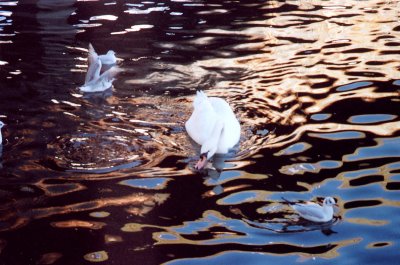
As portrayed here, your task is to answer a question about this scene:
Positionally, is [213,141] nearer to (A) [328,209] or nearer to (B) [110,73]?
(A) [328,209]

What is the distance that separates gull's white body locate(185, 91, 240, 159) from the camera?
9805 millimetres

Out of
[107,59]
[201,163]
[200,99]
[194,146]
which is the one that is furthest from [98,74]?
[201,163]

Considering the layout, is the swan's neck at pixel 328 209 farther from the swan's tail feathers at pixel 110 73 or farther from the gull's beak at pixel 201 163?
the swan's tail feathers at pixel 110 73

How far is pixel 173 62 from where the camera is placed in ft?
45.8

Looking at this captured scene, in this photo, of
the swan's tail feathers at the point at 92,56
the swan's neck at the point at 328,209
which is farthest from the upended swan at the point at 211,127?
the swan's tail feathers at the point at 92,56

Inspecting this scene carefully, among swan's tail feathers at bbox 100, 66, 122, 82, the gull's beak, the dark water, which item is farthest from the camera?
swan's tail feathers at bbox 100, 66, 122, 82

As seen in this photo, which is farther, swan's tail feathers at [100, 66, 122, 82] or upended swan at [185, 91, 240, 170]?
swan's tail feathers at [100, 66, 122, 82]

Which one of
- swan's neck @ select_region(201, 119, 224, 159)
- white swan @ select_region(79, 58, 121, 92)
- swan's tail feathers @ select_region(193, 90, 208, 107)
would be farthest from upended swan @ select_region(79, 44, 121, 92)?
swan's neck @ select_region(201, 119, 224, 159)

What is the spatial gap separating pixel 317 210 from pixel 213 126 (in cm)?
283

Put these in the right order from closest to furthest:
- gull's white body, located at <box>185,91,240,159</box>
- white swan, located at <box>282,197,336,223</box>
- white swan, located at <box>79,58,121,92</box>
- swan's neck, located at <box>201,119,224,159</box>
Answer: white swan, located at <box>282,197,336,223</box> → swan's neck, located at <box>201,119,224,159</box> → gull's white body, located at <box>185,91,240,159</box> → white swan, located at <box>79,58,121,92</box>

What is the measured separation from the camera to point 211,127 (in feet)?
33.8

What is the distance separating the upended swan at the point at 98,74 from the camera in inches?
489

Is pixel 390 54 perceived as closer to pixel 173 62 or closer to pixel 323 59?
pixel 323 59

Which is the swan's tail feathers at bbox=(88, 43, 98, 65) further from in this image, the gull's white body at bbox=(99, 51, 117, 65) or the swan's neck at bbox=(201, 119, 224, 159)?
the swan's neck at bbox=(201, 119, 224, 159)
